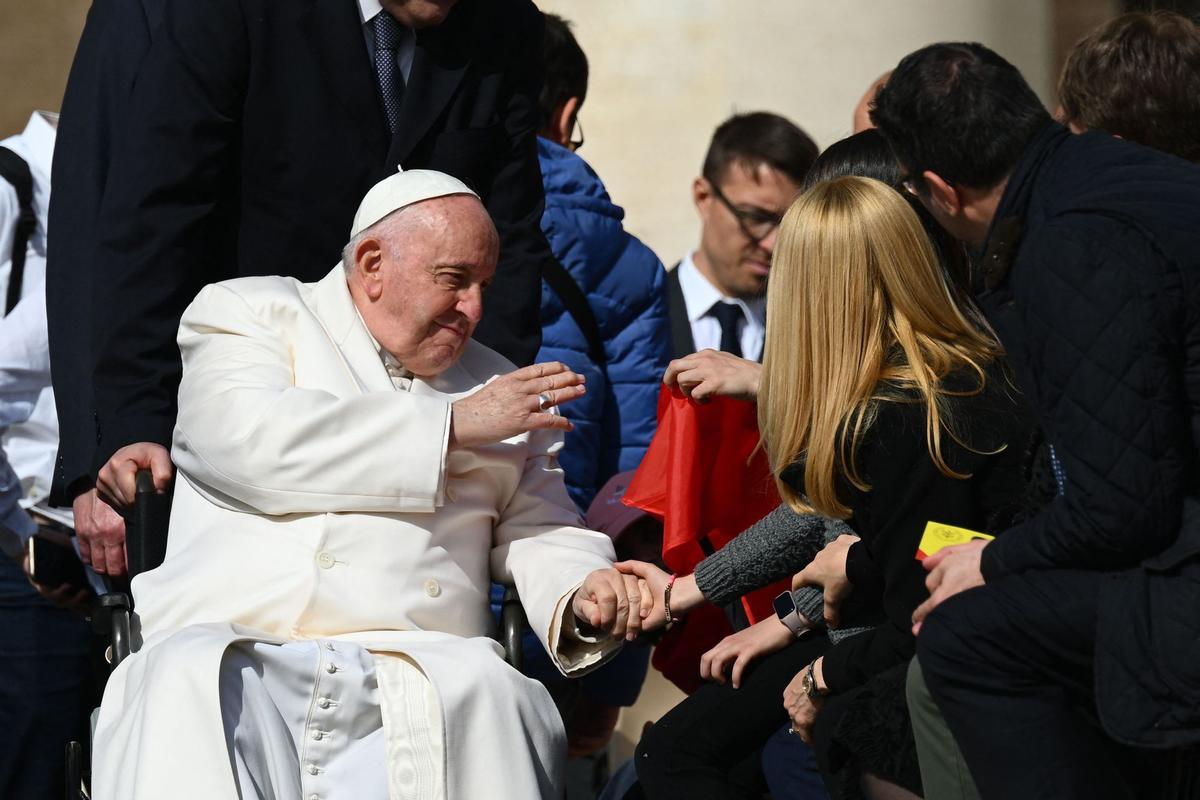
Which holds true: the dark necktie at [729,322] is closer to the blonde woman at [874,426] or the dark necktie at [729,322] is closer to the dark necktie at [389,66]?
the dark necktie at [389,66]

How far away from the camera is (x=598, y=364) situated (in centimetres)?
562

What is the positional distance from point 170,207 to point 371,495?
1.02 meters

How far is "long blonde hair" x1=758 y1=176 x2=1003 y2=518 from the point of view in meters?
3.73

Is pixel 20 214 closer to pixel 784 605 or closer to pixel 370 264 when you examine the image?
pixel 370 264

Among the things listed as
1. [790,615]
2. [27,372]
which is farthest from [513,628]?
[27,372]

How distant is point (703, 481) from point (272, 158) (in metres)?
1.44

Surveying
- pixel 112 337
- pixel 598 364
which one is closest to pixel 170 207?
pixel 112 337

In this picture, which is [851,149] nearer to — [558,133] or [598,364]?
[598,364]

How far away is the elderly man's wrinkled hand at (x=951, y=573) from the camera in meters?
3.32

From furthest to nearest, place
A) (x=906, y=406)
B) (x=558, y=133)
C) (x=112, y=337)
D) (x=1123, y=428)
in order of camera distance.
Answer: (x=558, y=133), (x=112, y=337), (x=906, y=406), (x=1123, y=428)

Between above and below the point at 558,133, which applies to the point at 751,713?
below

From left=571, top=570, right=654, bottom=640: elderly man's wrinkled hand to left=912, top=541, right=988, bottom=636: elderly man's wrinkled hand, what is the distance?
3.29ft

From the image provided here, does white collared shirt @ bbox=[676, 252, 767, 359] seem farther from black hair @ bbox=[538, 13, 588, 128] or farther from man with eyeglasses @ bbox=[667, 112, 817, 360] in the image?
black hair @ bbox=[538, 13, 588, 128]

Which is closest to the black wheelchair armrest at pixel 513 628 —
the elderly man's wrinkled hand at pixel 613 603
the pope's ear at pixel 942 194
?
the elderly man's wrinkled hand at pixel 613 603
